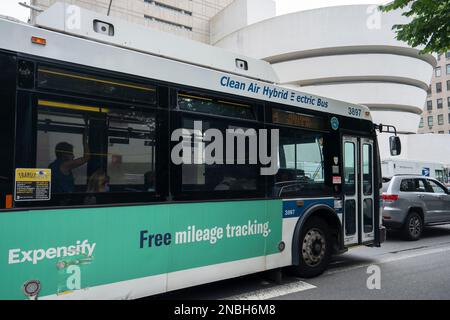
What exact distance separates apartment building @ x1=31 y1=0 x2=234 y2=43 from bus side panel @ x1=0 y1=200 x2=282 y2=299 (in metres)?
49.1

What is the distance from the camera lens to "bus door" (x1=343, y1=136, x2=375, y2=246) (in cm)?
673

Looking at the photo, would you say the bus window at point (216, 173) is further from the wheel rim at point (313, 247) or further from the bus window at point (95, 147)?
the wheel rim at point (313, 247)

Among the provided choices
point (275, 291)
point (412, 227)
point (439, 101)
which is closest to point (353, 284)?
point (275, 291)

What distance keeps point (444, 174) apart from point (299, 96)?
2732 cm

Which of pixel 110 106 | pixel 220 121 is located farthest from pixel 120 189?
pixel 220 121

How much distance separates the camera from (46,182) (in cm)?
345

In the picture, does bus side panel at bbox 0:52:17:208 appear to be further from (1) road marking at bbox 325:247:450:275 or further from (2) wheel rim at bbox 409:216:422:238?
(2) wheel rim at bbox 409:216:422:238

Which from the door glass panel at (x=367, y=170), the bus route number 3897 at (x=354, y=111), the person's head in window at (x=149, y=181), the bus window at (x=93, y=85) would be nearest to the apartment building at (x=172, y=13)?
the bus route number 3897 at (x=354, y=111)

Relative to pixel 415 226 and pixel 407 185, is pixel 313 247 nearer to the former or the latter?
pixel 415 226

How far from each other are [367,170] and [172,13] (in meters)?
55.2

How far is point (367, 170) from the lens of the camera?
7.23 metres

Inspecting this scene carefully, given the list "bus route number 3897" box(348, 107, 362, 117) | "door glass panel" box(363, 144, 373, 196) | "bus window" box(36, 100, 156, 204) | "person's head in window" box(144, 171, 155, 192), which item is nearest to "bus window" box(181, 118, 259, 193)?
"person's head in window" box(144, 171, 155, 192)

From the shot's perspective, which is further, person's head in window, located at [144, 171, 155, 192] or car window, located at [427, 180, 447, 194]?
car window, located at [427, 180, 447, 194]
